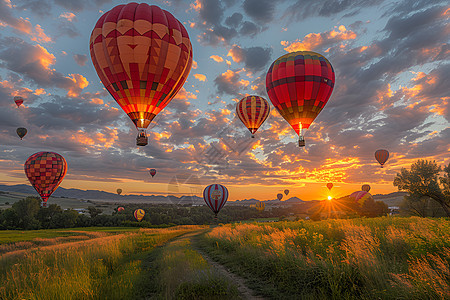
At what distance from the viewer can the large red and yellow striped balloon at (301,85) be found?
2297 centimetres

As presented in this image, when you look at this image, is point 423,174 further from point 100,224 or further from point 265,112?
point 100,224

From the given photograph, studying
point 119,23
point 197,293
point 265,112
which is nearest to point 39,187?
point 119,23

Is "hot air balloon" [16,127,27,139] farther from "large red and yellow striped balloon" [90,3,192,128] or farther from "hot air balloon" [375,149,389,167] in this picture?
"hot air balloon" [375,149,389,167]

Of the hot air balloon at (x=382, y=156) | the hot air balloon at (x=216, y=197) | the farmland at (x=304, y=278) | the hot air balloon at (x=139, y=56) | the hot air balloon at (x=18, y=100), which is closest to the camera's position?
the farmland at (x=304, y=278)

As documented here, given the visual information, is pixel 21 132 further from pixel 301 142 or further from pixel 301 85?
pixel 301 85

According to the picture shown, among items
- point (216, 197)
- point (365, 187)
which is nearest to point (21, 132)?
point (216, 197)

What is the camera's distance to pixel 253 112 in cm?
3781

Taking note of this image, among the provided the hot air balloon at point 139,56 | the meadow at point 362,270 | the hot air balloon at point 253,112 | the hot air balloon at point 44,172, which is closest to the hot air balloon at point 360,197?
the hot air balloon at point 253,112

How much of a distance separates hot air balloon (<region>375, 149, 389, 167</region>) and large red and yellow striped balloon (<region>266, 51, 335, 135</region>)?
34.8 metres

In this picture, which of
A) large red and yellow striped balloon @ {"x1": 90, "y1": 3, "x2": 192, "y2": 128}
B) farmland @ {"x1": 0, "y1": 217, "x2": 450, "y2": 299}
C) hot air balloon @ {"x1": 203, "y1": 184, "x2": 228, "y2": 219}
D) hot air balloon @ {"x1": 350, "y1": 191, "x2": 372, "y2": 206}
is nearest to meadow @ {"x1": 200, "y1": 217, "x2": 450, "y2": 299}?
farmland @ {"x1": 0, "y1": 217, "x2": 450, "y2": 299}

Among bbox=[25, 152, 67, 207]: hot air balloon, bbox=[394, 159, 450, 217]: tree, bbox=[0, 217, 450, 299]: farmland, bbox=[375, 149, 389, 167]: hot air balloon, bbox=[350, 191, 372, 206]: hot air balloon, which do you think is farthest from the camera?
bbox=[350, 191, 372, 206]: hot air balloon

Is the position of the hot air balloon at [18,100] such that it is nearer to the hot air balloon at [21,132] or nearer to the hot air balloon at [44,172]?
the hot air balloon at [21,132]

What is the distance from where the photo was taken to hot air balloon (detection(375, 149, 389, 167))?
162 feet

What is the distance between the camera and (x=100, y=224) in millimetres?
69688
